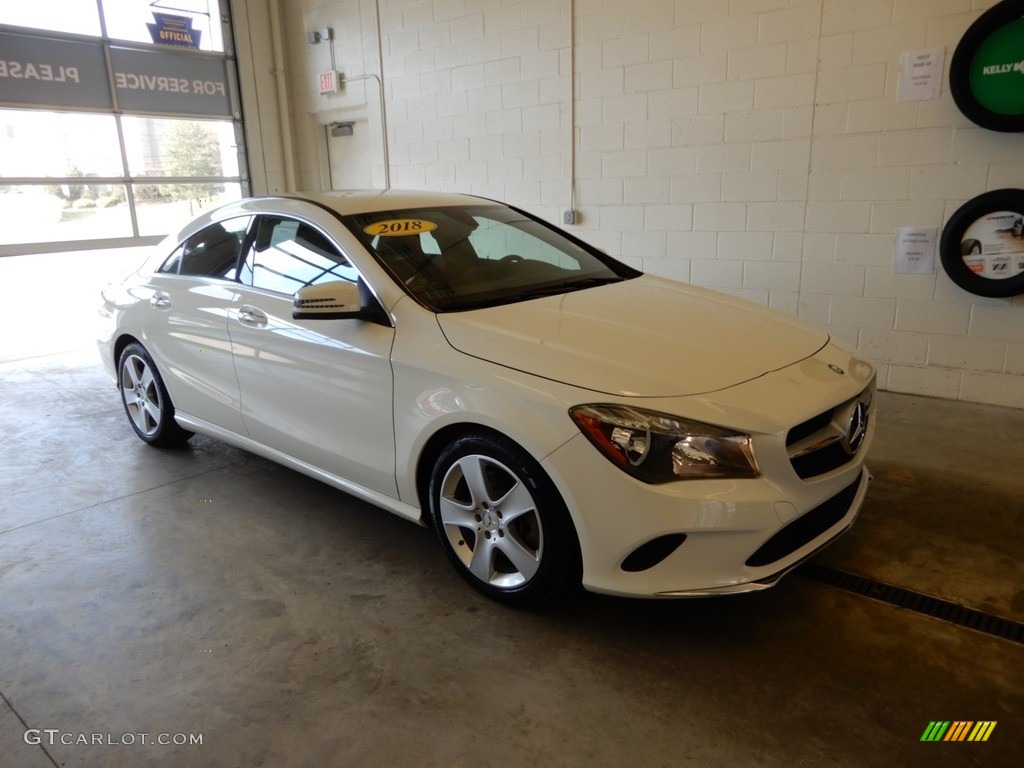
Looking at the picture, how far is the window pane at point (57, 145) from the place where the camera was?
7.00 metres

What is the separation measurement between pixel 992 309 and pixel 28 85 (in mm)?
8386

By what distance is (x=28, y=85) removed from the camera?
23.1ft

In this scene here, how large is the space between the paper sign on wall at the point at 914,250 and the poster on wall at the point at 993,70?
69cm

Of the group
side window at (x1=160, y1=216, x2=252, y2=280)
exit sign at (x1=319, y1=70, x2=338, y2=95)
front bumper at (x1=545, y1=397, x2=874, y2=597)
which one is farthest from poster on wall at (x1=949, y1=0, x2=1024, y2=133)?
exit sign at (x1=319, y1=70, x2=338, y2=95)

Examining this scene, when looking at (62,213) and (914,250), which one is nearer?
(914,250)

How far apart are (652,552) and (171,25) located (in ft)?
27.7

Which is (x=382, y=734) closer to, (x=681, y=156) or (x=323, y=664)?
(x=323, y=664)

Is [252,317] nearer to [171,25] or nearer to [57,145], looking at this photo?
[57,145]

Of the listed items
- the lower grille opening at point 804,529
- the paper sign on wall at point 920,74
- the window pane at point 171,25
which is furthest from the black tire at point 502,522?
the window pane at point 171,25

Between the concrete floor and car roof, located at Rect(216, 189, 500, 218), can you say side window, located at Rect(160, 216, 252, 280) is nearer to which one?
car roof, located at Rect(216, 189, 500, 218)

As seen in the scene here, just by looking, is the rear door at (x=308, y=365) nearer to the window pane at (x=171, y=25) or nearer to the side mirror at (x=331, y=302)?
the side mirror at (x=331, y=302)

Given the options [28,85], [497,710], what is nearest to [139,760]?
[497,710]

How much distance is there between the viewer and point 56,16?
7.19 m

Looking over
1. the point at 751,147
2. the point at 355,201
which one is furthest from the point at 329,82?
the point at 355,201
